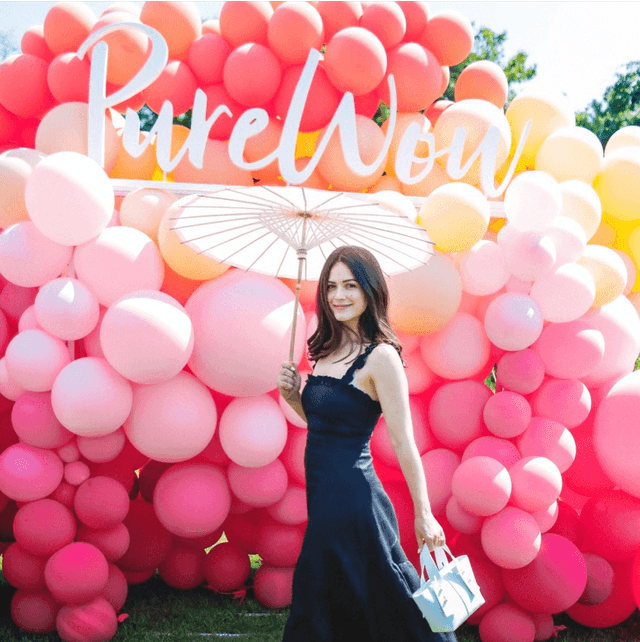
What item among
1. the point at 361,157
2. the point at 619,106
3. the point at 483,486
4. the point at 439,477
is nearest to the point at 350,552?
the point at 483,486

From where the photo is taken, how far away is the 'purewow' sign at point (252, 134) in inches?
151

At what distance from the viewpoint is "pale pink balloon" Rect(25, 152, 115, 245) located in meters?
3.32

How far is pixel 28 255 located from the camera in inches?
135

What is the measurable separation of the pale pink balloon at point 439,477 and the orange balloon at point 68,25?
325 cm

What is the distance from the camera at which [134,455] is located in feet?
13.4

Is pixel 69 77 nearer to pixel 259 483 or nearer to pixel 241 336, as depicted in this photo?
pixel 241 336

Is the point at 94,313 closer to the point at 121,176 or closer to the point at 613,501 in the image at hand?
the point at 121,176

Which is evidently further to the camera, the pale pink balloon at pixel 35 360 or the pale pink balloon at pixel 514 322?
the pale pink balloon at pixel 514 322

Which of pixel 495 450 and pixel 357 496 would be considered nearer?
pixel 357 496

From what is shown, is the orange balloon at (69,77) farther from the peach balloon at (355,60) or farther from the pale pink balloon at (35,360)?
the pale pink balloon at (35,360)

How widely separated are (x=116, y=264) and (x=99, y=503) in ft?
3.95

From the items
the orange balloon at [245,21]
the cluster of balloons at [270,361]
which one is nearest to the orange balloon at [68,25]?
the cluster of balloons at [270,361]

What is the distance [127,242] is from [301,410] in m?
1.42

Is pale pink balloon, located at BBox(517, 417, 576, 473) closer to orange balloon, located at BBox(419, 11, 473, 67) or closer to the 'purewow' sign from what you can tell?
the 'purewow' sign
